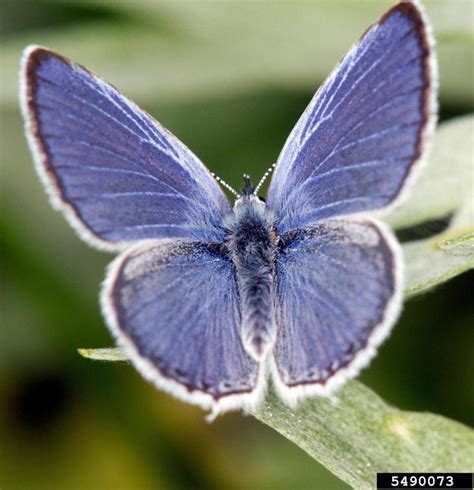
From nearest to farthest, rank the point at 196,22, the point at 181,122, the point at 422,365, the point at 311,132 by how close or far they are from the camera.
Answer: the point at 311,132 → the point at 422,365 → the point at 196,22 → the point at 181,122

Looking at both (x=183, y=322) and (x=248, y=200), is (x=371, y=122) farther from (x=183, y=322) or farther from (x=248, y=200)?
(x=183, y=322)

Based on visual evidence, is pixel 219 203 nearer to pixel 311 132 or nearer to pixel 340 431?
pixel 311 132

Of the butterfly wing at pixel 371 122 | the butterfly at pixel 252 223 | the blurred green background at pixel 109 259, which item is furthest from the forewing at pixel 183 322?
the blurred green background at pixel 109 259

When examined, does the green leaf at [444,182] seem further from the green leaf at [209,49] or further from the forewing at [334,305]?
the green leaf at [209,49]

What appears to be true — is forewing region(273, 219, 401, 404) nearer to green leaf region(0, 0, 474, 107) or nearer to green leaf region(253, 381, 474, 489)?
green leaf region(253, 381, 474, 489)

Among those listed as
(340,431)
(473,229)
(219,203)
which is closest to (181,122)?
(219,203)

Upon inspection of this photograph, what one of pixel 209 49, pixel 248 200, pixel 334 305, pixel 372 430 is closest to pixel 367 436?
pixel 372 430
